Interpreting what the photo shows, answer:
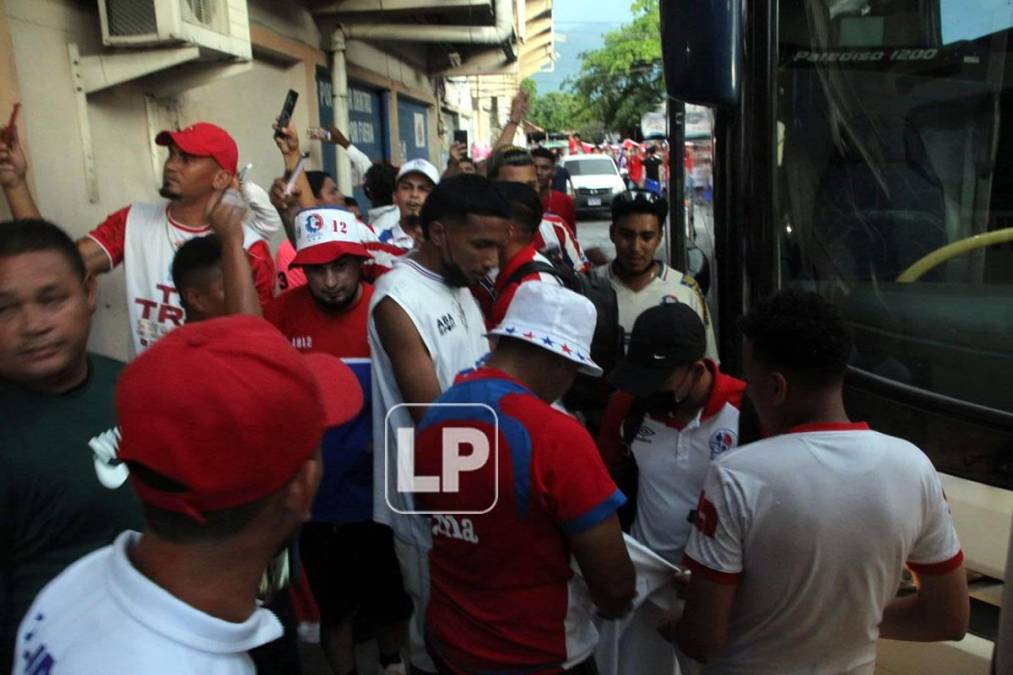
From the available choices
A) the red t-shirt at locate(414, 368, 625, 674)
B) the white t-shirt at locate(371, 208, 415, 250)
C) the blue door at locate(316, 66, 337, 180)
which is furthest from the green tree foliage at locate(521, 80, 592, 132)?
the red t-shirt at locate(414, 368, 625, 674)

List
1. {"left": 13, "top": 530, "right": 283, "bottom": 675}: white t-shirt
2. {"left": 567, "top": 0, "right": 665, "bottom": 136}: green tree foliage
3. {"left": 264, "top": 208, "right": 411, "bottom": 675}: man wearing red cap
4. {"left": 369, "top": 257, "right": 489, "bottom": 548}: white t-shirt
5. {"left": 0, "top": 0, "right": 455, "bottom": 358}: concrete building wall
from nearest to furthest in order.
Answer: {"left": 13, "top": 530, "right": 283, "bottom": 675}: white t-shirt, {"left": 369, "top": 257, "right": 489, "bottom": 548}: white t-shirt, {"left": 264, "top": 208, "right": 411, "bottom": 675}: man wearing red cap, {"left": 0, "top": 0, "right": 455, "bottom": 358}: concrete building wall, {"left": 567, "top": 0, "right": 665, "bottom": 136}: green tree foliage

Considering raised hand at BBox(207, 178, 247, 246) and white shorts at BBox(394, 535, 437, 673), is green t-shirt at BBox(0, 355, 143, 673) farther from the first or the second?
raised hand at BBox(207, 178, 247, 246)

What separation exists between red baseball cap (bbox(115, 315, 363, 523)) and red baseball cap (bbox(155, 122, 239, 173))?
6.88ft

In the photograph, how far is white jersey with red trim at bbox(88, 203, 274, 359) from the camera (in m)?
2.80

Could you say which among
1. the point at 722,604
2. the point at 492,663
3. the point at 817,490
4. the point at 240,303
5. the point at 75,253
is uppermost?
the point at 75,253

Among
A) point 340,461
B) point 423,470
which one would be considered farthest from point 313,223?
point 423,470

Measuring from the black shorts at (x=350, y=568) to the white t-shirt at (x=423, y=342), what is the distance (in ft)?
1.07

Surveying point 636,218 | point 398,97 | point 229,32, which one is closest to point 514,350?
point 636,218

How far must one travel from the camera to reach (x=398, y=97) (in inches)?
461

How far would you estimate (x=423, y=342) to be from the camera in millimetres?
2238

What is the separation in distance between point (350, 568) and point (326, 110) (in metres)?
6.70

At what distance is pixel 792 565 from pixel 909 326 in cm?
106

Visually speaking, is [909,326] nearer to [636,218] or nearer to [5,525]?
[636,218]

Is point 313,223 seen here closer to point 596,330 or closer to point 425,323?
point 425,323
